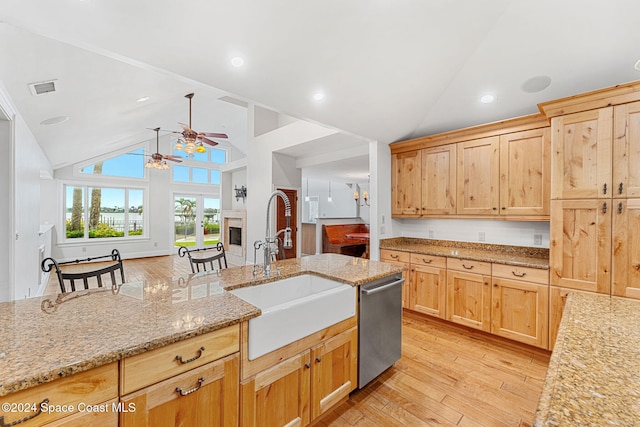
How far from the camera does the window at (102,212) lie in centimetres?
737

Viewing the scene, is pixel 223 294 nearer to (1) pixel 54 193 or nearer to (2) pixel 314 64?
(2) pixel 314 64

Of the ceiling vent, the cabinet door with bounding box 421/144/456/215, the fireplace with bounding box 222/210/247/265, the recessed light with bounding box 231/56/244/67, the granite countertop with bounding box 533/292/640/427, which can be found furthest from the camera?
the fireplace with bounding box 222/210/247/265

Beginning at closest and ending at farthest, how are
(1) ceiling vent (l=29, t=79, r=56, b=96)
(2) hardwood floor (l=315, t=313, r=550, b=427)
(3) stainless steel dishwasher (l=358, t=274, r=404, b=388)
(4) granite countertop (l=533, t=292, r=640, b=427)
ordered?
(4) granite countertop (l=533, t=292, r=640, b=427), (2) hardwood floor (l=315, t=313, r=550, b=427), (3) stainless steel dishwasher (l=358, t=274, r=404, b=388), (1) ceiling vent (l=29, t=79, r=56, b=96)

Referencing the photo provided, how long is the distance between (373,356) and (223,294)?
123 cm

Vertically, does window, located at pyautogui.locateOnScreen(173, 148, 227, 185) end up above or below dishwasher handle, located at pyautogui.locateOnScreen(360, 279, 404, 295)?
above

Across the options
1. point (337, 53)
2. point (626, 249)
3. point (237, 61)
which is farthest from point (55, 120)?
point (626, 249)

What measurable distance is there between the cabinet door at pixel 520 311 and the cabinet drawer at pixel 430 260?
535mm

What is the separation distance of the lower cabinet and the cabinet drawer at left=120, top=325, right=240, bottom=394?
0.25 meters

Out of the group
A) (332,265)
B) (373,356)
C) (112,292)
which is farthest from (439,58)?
(112,292)

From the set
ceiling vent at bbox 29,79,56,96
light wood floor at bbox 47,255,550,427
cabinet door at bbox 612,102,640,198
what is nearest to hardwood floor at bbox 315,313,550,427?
light wood floor at bbox 47,255,550,427

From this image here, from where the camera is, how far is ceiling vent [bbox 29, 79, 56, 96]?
8.43 ft

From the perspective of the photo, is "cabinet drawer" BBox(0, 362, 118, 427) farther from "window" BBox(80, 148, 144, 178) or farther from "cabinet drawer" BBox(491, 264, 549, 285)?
"window" BBox(80, 148, 144, 178)

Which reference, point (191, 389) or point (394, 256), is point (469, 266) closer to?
point (394, 256)

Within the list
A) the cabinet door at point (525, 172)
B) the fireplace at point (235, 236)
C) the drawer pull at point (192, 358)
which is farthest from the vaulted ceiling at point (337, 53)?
the fireplace at point (235, 236)
